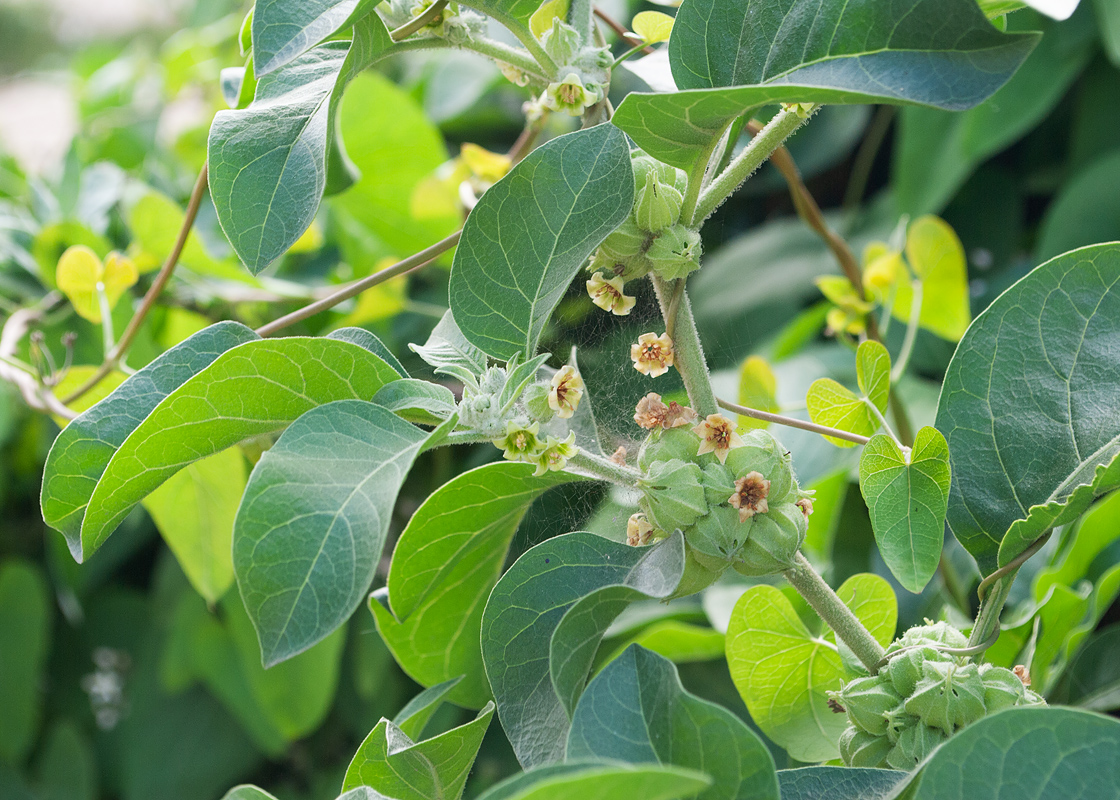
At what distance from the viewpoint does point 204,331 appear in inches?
12.2

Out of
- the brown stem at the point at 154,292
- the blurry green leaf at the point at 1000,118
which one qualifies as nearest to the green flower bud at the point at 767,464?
the brown stem at the point at 154,292

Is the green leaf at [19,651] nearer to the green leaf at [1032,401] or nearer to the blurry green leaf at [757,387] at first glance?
the blurry green leaf at [757,387]

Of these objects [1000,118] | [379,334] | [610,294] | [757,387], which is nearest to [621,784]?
[610,294]

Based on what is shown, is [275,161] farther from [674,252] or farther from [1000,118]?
[1000,118]

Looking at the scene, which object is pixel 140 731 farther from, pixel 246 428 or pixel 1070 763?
pixel 1070 763

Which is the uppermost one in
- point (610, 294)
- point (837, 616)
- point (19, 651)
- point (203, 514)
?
point (610, 294)

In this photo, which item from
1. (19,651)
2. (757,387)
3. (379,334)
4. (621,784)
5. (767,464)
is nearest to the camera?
(621,784)

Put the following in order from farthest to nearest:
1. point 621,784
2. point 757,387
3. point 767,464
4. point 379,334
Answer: point 379,334 → point 757,387 → point 767,464 → point 621,784

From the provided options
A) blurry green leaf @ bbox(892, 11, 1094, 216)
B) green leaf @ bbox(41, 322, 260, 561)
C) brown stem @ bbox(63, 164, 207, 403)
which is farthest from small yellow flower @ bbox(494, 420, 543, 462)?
blurry green leaf @ bbox(892, 11, 1094, 216)

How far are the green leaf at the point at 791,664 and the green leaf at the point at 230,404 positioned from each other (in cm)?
19

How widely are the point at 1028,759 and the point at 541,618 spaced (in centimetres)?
15

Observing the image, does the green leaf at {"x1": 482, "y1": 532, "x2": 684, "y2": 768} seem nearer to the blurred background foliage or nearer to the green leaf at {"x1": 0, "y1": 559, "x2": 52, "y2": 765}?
the blurred background foliage

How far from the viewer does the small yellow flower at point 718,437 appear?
29 cm

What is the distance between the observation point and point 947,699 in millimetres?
287
